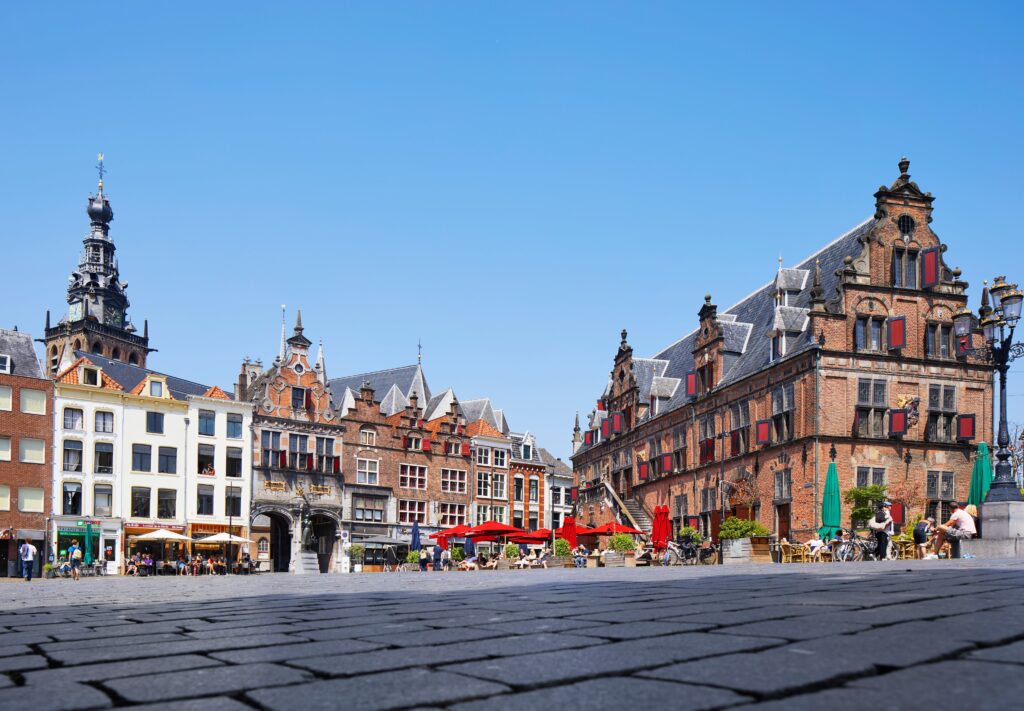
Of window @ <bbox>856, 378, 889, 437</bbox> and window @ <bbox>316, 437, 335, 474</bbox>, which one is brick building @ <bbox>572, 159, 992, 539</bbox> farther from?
window @ <bbox>316, 437, 335, 474</bbox>

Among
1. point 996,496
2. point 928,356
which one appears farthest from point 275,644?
point 928,356

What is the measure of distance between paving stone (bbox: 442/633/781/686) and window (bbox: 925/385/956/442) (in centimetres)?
3778

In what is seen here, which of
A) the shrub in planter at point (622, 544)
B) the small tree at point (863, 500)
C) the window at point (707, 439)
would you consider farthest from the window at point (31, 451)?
the small tree at point (863, 500)

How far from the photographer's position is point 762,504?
1693 inches

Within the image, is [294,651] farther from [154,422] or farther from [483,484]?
[483,484]

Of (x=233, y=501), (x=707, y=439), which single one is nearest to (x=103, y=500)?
(x=233, y=501)

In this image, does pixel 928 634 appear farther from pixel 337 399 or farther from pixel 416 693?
pixel 337 399

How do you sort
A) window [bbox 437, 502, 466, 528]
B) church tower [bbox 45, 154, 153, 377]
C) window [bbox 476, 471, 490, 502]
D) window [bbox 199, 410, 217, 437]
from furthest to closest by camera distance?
church tower [bbox 45, 154, 153, 377] < window [bbox 476, 471, 490, 502] < window [bbox 437, 502, 466, 528] < window [bbox 199, 410, 217, 437]

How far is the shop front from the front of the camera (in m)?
54.0

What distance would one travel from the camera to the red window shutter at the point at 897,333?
1551 inches

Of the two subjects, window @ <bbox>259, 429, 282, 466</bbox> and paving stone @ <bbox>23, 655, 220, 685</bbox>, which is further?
window @ <bbox>259, 429, 282, 466</bbox>

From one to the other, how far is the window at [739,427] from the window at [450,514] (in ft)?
105

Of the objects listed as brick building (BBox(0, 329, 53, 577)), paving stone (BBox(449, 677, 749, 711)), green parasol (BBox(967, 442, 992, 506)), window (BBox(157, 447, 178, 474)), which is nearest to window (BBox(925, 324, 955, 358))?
green parasol (BBox(967, 442, 992, 506))

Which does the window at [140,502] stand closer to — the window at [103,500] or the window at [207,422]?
the window at [103,500]
